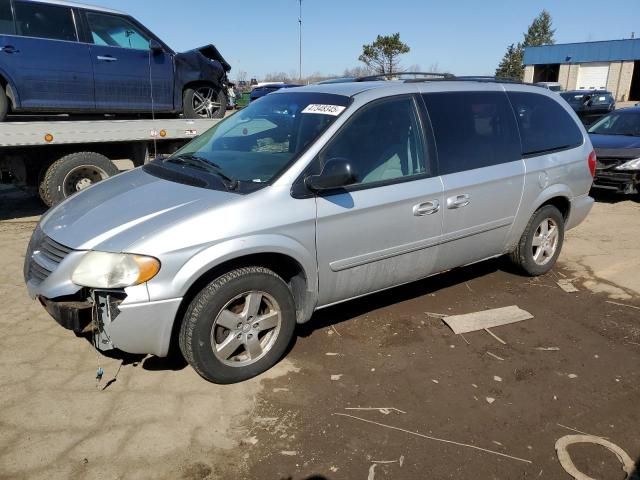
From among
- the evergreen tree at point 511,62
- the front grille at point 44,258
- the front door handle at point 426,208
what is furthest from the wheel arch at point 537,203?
the evergreen tree at point 511,62

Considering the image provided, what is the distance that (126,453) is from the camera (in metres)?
2.62

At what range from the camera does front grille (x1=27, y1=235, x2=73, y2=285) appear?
9.69ft

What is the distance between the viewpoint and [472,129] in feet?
13.5

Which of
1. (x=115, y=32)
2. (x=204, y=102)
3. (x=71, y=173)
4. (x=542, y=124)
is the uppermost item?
(x=115, y=32)

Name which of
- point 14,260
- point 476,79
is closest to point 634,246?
point 476,79

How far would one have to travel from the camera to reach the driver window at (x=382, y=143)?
3475 millimetres

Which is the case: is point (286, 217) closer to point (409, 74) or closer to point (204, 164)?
point (204, 164)

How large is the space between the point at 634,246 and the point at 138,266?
19.6 ft

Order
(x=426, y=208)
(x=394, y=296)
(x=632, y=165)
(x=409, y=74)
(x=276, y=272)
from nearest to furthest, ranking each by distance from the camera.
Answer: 1. (x=276, y=272)
2. (x=426, y=208)
3. (x=409, y=74)
4. (x=394, y=296)
5. (x=632, y=165)

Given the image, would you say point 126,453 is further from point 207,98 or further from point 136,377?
point 207,98

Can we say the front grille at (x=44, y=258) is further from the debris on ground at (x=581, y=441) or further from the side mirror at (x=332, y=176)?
the debris on ground at (x=581, y=441)

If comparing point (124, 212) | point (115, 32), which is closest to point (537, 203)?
point (124, 212)

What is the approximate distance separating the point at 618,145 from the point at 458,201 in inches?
249

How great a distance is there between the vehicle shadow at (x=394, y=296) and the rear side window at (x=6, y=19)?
5.20 m
